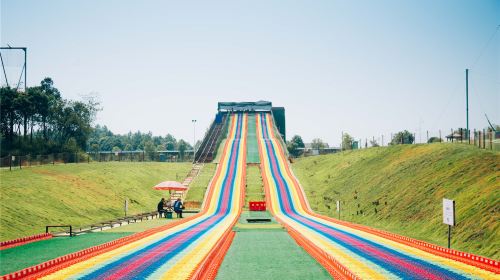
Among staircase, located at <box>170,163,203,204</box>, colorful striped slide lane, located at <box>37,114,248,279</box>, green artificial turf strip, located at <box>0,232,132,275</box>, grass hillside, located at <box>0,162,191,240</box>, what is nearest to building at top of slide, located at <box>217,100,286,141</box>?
staircase, located at <box>170,163,203,204</box>

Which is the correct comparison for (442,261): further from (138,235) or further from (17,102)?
(17,102)

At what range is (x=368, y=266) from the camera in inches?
654

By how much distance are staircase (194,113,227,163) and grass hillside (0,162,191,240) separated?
9804 mm

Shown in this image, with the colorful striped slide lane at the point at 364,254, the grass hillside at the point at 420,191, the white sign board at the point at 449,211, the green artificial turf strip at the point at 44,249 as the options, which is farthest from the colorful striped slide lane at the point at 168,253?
the grass hillside at the point at 420,191

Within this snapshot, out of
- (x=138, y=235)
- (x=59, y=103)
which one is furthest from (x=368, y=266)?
(x=59, y=103)

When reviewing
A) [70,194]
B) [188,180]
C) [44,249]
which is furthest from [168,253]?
[188,180]

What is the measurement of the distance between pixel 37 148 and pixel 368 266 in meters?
Answer: 58.0

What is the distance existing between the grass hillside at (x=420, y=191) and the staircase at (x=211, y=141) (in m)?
16.9

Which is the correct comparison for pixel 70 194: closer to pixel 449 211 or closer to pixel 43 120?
pixel 449 211

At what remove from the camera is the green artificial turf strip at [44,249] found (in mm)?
17281

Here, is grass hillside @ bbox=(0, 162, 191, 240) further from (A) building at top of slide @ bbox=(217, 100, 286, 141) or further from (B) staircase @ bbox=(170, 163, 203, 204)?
(A) building at top of slide @ bbox=(217, 100, 286, 141)

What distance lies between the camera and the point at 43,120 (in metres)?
77.2

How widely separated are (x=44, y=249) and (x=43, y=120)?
60.8 metres

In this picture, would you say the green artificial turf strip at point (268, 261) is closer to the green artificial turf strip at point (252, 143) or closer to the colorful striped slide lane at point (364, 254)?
the colorful striped slide lane at point (364, 254)
